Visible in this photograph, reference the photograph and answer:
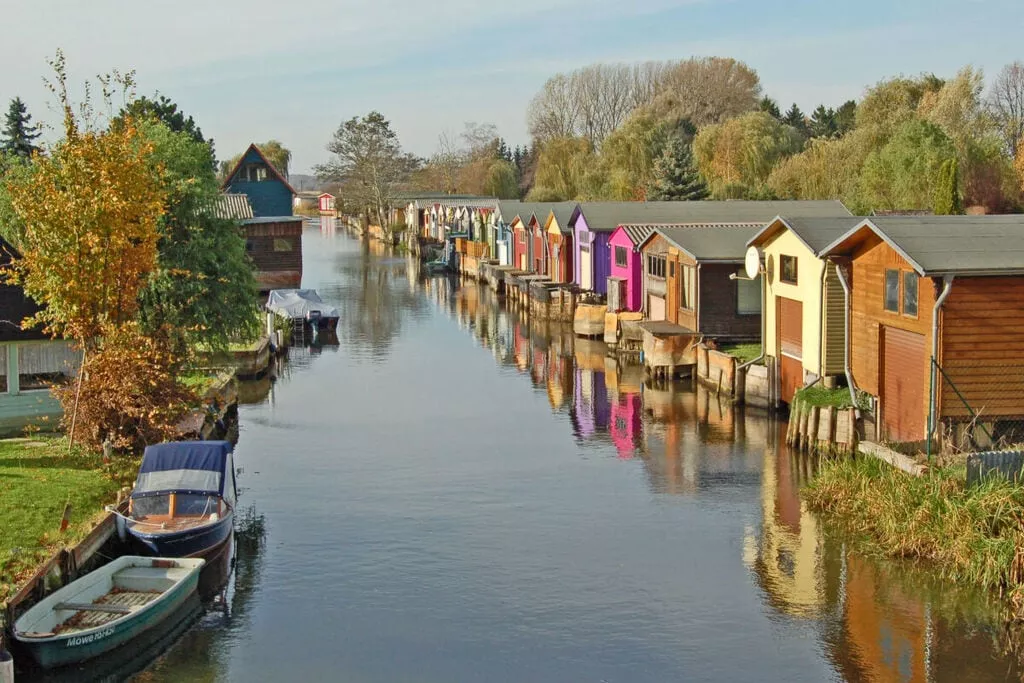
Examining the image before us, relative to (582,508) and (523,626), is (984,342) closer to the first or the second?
(582,508)

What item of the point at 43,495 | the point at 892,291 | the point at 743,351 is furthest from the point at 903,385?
the point at 43,495

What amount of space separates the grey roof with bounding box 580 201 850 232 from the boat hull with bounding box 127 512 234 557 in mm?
38895

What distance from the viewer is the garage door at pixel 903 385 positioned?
27031 mm

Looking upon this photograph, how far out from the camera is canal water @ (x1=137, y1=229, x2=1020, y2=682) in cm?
1900

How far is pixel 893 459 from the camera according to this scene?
2477 centimetres

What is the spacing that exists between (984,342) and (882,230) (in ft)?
10.9

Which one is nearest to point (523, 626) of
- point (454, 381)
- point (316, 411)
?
point (316, 411)

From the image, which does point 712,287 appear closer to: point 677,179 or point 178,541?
point 178,541

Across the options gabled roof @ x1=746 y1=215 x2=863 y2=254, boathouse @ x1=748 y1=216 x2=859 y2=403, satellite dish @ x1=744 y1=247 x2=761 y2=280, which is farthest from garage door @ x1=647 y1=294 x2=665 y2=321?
gabled roof @ x1=746 y1=215 x2=863 y2=254

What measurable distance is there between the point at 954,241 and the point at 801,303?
7.98 m

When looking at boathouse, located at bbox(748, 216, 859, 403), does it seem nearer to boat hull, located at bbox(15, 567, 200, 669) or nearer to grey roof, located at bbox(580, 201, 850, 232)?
boat hull, located at bbox(15, 567, 200, 669)

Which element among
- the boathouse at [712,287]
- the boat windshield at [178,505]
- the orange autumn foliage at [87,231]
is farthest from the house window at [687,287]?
the boat windshield at [178,505]

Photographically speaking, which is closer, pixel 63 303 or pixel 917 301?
pixel 917 301

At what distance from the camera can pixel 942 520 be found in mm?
21891
